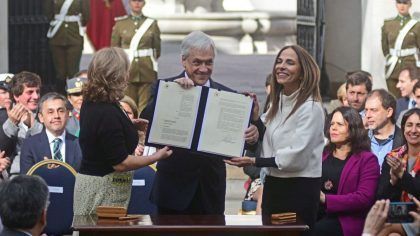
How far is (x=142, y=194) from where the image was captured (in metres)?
11.0

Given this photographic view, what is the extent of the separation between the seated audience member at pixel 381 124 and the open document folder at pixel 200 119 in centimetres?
277

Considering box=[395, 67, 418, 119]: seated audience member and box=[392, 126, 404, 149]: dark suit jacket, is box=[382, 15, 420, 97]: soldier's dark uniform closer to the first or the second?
box=[395, 67, 418, 119]: seated audience member

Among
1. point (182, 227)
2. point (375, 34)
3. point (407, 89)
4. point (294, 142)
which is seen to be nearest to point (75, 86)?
point (407, 89)

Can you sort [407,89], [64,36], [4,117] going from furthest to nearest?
[64,36] < [407,89] < [4,117]

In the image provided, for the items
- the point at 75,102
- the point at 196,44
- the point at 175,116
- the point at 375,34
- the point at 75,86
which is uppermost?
the point at 196,44

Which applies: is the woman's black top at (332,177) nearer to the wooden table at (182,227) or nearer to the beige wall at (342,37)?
the wooden table at (182,227)

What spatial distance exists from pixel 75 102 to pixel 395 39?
5.57 meters

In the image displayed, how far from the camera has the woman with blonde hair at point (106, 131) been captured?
9242 mm

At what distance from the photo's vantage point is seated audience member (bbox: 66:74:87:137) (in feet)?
43.7

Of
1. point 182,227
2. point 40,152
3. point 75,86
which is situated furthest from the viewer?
point 75,86

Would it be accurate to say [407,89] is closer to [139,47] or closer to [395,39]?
[395,39]

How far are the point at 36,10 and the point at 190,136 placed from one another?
9545mm

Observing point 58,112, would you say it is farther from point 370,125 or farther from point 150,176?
point 370,125

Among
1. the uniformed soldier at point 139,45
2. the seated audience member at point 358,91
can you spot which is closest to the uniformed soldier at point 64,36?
the uniformed soldier at point 139,45
